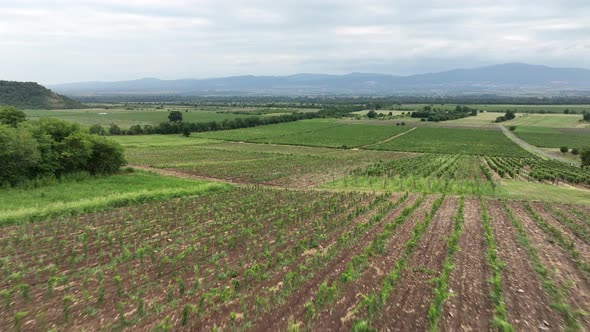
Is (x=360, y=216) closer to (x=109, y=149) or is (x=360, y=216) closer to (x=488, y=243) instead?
(x=488, y=243)

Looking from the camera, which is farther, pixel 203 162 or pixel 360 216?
pixel 203 162

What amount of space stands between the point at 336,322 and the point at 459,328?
2846 millimetres

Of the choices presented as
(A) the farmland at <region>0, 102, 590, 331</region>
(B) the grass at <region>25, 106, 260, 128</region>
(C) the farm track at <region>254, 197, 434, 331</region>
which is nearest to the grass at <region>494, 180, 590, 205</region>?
(A) the farmland at <region>0, 102, 590, 331</region>

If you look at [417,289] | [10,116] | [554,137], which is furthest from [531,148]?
[10,116]

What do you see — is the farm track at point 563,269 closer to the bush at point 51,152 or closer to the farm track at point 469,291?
the farm track at point 469,291

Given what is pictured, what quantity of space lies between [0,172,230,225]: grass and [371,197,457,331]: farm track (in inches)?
641

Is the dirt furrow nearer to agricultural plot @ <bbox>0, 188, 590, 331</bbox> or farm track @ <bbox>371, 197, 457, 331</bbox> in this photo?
agricultural plot @ <bbox>0, 188, 590, 331</bbox>

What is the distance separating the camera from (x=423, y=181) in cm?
3130

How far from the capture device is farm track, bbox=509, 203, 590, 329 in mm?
9836

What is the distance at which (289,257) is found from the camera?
1266 centimetres

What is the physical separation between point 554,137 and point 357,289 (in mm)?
91325

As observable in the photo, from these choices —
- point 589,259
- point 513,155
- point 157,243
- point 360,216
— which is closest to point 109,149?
point 157,243

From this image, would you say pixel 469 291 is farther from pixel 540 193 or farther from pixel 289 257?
Result: pixel 540 193

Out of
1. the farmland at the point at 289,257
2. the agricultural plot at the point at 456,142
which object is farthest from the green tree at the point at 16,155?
the agricultural plot at the point at 456,142
